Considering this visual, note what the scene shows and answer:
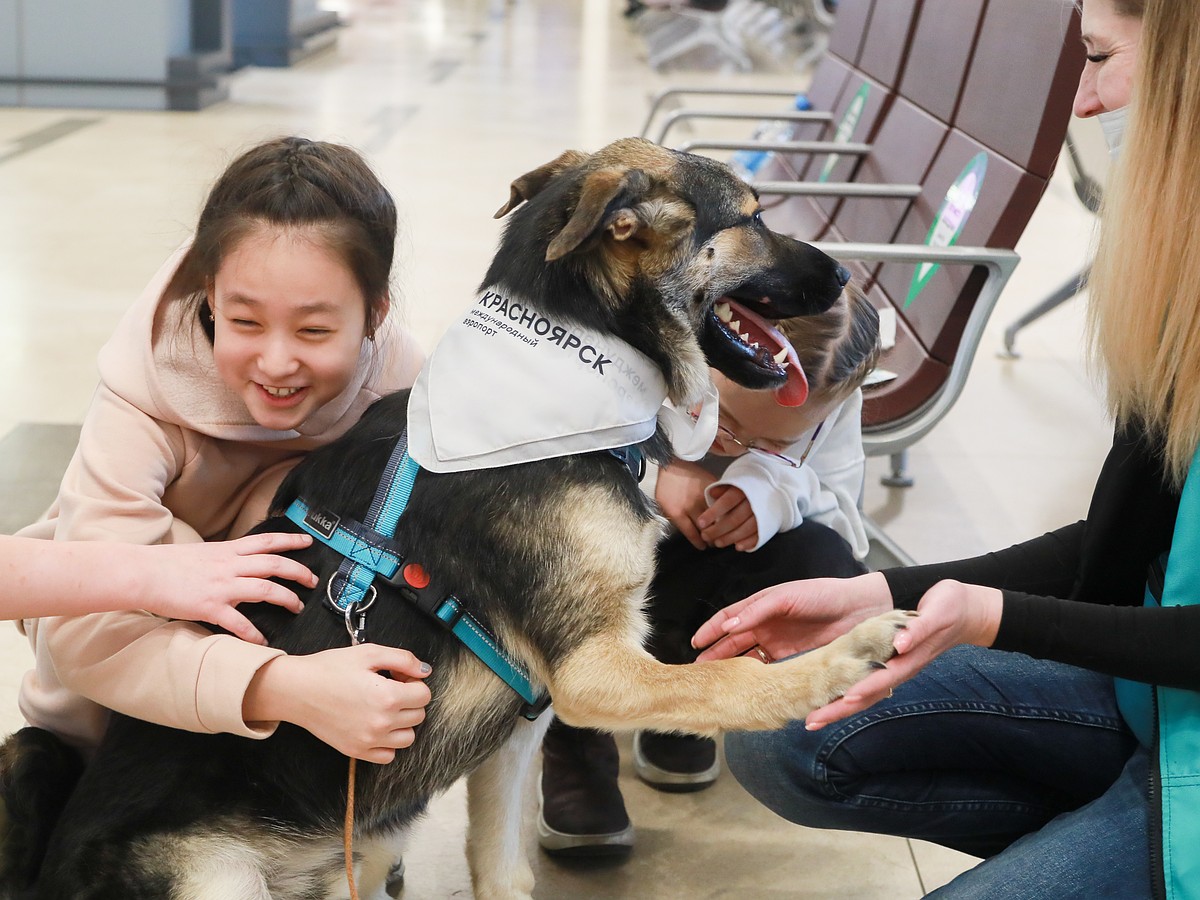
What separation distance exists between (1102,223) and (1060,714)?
2.55ft

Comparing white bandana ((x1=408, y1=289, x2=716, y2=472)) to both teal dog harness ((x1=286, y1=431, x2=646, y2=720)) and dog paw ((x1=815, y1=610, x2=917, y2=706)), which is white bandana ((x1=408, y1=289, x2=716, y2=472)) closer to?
teal dog harness ((x1=286, y1=431, x2=646, y2=720))

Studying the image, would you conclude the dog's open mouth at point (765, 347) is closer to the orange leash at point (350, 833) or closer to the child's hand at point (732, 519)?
the child's hand at point (732, 519)

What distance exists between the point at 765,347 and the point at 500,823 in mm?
919

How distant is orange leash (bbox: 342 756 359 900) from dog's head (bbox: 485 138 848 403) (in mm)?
717

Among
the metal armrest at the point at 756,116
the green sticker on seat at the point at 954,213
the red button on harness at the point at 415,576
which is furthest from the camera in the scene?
the metal armrest at the point at 756,116

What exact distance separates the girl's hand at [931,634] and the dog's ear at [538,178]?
89cm

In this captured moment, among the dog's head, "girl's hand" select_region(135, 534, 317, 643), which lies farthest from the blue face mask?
"girl's hand" select_region(135, 534, 317, 643)

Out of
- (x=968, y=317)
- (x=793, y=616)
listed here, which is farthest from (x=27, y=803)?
(x=968, y=317)

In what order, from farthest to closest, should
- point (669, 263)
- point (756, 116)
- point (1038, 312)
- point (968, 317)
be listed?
point (1038, 312)
point (756, 116)
point (968, 317)
point (669, 263)

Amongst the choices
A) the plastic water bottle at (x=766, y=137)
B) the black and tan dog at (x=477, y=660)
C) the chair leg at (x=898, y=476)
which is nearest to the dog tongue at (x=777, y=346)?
the black and tan dog at (x=477, y=660)

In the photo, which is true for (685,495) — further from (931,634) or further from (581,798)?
(931,634)

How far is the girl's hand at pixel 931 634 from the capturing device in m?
1.51

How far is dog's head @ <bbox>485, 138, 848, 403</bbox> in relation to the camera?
1674 millimetres

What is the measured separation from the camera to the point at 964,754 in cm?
180
